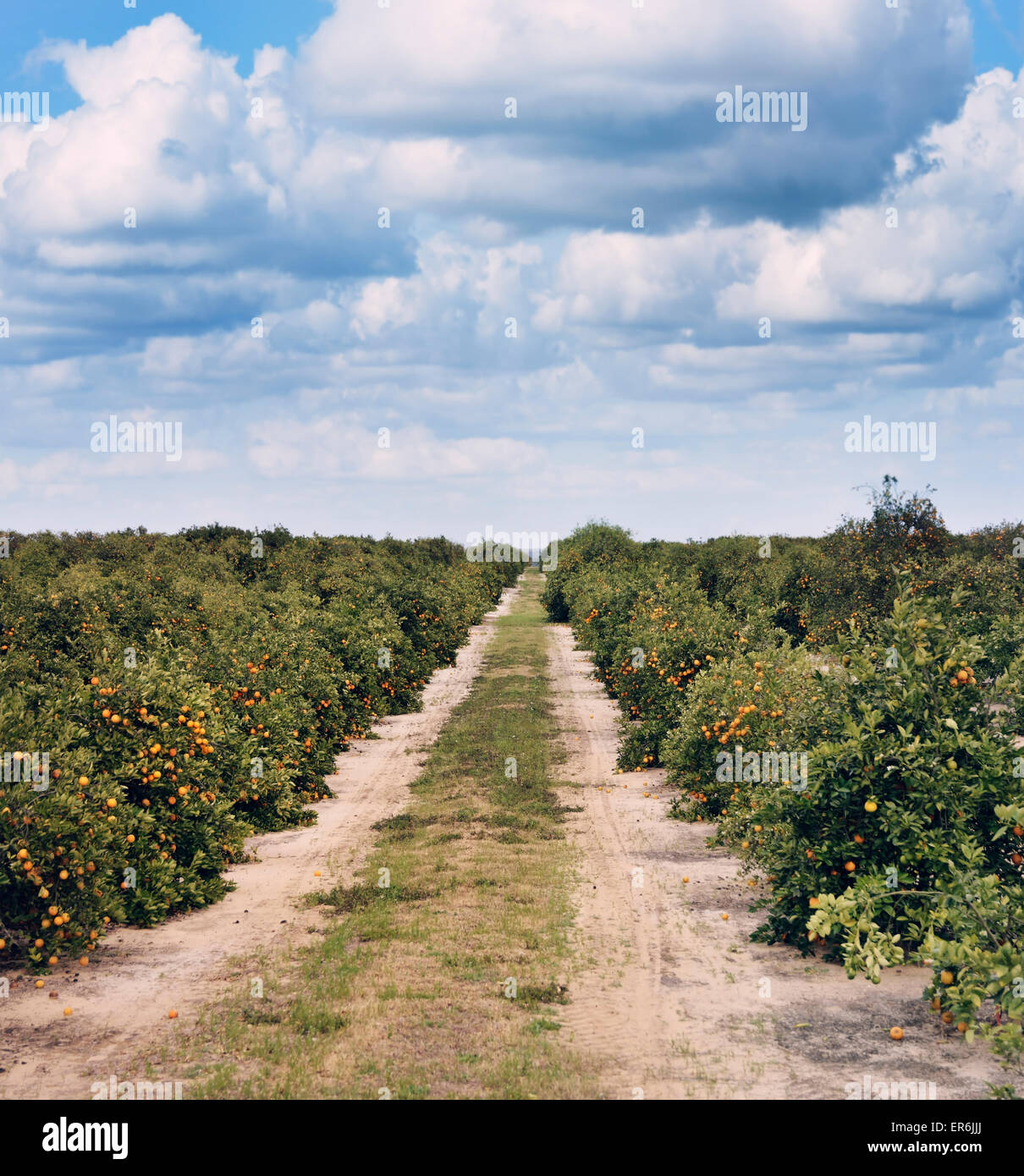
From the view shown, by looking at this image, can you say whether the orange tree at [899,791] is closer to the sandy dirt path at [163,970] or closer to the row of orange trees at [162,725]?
the sandy dirt path at [163,970]

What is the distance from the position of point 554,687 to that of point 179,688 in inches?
751

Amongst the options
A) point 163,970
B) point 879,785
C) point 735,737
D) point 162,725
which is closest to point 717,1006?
→ point 879,785

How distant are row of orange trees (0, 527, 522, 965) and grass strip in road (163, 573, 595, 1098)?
6.23 ft

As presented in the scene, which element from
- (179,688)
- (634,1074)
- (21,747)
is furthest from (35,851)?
(634,1074)

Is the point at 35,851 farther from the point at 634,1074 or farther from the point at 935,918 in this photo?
the point at 935,918

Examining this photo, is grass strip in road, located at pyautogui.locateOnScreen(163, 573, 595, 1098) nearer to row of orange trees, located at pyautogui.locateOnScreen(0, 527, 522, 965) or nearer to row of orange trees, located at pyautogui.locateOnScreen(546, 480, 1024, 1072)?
row of orange trees, located at pyautogui.locateOnScreen(0, 527, 522, 965)

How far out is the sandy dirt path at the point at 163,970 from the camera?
7816 mm

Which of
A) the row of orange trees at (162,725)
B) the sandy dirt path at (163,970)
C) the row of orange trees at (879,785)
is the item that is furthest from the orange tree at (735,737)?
the row of orange trees at (162,725)

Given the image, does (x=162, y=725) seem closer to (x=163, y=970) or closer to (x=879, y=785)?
(x=163, y=970)

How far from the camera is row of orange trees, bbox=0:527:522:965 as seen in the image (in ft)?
31.8

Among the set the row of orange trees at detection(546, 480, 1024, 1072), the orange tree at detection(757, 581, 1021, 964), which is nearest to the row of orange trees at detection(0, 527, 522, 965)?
the row of orange trees at detection(546, 480, 1024, 1072)

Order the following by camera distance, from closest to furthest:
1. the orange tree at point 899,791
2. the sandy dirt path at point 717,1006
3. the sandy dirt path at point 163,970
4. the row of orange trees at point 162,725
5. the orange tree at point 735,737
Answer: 1. the sandy dirt path at point 717,1006
2. the sandy dirt path at point 163,970
3. the orange tree at point 899,791
4. the row of orange trees at point 162,725
5. the orange tree at point 735,737

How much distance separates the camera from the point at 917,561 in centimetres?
2967

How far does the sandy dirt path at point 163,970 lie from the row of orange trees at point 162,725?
0.32m
